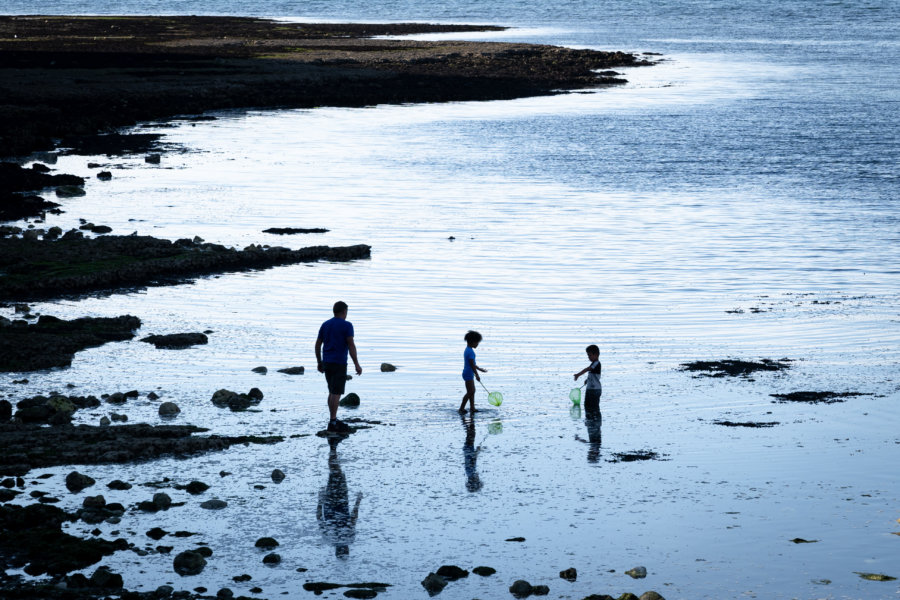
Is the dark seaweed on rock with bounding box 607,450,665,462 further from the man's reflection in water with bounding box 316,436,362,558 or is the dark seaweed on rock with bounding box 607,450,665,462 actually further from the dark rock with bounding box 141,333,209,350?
the dark rock with bounding box 141,333,209,350

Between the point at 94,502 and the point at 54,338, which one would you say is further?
the point at 54,338

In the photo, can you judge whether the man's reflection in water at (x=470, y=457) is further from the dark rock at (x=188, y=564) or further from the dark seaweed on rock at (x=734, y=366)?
the dark seaweed on rock at (x=734, y=366)

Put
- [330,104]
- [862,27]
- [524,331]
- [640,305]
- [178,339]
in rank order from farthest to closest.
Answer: [862,27]
[330,104]
[640,305]
[524,331]
[178,339]

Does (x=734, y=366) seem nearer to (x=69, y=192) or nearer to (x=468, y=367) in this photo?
(x=468, y=367)

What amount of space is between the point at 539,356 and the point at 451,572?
1149 centimetres

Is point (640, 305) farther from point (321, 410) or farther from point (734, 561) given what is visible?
point (734, 561)

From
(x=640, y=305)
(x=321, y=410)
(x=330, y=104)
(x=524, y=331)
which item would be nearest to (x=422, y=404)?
(x=321, y=410)

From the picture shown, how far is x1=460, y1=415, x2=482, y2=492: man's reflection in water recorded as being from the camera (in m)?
16.4

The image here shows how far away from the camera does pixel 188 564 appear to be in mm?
13211

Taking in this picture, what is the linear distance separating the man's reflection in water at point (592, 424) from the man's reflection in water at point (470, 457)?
1754mm

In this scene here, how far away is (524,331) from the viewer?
26.9 m

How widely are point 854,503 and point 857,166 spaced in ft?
153

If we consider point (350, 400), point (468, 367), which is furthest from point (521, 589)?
point (350, 400)

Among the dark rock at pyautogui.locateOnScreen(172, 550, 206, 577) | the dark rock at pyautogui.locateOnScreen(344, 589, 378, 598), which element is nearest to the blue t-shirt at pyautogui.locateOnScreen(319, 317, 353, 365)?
the dark rock at pyautogui.locateOnScreen(172, 550, 206, 577)
